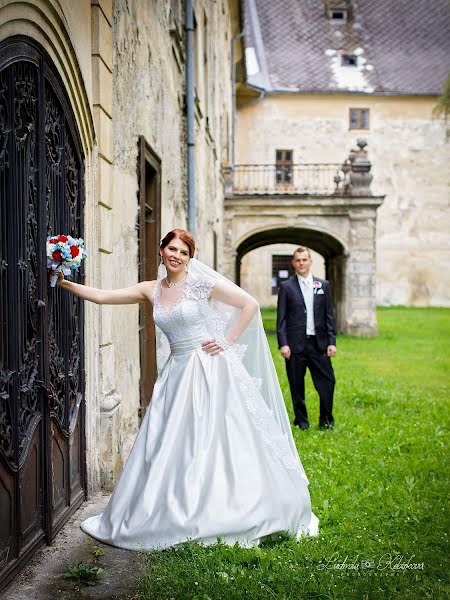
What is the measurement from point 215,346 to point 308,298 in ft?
10.9

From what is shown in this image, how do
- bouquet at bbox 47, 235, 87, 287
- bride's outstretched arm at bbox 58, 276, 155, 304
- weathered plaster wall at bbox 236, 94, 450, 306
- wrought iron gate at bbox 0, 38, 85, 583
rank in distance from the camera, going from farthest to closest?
weathered plaster wall at bbox 236, 94, 450, 306 < bride's outstretched arm at bbox 58, 276, 155, 304 < bouquet at bbox 47, 235, 87, 287 < wrought iron gate at bbox 0, 38, 85, 583

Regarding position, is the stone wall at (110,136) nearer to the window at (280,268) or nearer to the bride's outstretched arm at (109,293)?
the bride's outstretched arm at (109,293)

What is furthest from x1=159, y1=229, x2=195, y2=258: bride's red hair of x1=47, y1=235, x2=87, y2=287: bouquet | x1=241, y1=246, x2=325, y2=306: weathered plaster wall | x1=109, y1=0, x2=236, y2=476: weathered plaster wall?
x1=241, y1=246, x2=325, y2=306: weathered plaster wall

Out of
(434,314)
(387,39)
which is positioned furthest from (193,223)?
(387,39)

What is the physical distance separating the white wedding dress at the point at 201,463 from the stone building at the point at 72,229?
515 millimetres

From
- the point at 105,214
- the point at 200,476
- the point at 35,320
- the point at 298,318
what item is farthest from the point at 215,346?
the point at 298,318

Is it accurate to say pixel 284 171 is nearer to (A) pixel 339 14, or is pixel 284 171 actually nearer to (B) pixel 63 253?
(A) pixel 339 14

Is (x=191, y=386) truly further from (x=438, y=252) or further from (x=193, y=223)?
(x=438, y=252)

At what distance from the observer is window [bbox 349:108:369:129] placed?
3384 cm

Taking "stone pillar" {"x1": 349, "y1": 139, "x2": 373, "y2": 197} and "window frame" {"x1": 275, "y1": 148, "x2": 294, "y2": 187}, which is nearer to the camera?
"stone pillar" {"x1": 349, "y1": 139, "x2": 373, "y2": 197}

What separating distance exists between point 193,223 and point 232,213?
31.3ft

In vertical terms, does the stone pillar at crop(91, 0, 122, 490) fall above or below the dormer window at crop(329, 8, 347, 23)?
below

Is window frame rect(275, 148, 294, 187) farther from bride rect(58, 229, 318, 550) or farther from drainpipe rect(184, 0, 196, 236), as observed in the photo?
bride rect(58, 229, 318, 550)

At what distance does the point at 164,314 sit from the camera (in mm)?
4289
